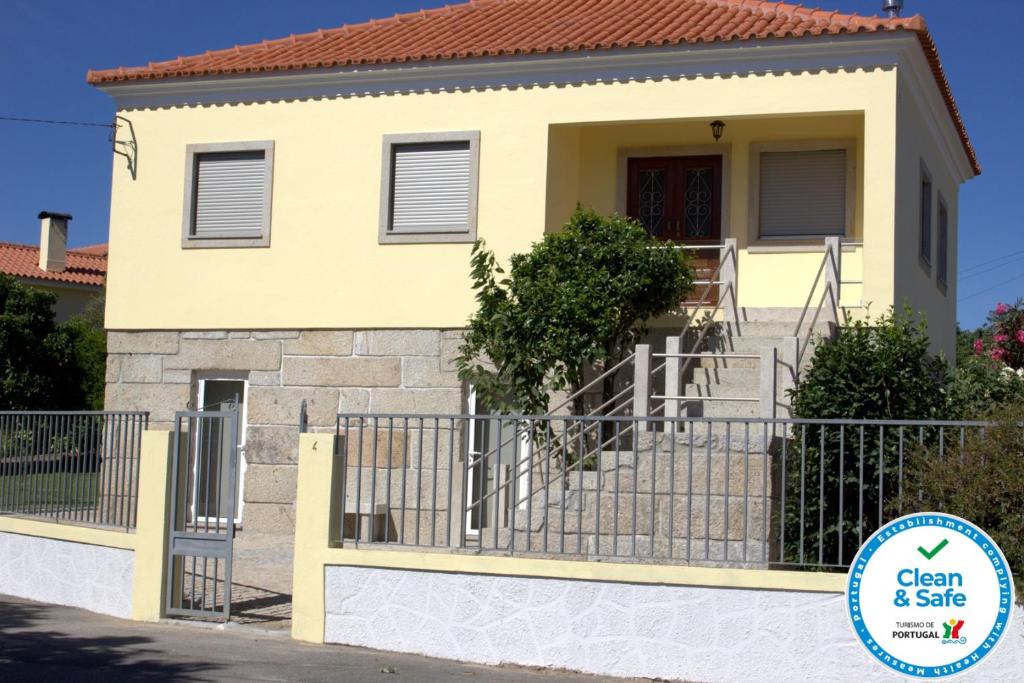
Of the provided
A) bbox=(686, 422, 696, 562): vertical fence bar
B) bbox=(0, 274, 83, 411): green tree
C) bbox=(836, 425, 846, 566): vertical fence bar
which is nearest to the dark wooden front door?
bbox=(686, 422, 696, 562): vertical fence bar

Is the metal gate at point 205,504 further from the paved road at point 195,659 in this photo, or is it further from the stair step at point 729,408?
the stair step at point 729,408

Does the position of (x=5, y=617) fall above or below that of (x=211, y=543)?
below

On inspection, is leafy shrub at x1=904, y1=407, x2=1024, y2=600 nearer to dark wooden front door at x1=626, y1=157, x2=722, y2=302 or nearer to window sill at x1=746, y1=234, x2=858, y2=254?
window sill at x1=746, y1=234, x2=858, y2=254

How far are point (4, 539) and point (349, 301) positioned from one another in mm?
4490

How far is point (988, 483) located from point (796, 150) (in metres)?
7.51

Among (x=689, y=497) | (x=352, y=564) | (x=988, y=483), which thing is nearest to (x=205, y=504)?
(x=352, y=564)

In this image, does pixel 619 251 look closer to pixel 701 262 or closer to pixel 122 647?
pixel 701 262

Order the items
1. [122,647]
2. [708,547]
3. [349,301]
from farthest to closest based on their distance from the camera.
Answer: [349,301] < [122,647] < [708,547]

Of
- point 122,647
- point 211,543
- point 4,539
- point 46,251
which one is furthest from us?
point 46,251

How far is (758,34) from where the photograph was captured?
1334 cm

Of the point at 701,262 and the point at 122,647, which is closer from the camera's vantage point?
the point at 122,647

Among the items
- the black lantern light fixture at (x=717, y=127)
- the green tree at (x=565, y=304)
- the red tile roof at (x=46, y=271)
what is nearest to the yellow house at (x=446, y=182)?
the black lantern light fixture at (x=717, y=127)

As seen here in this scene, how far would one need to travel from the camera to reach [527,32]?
597 inches

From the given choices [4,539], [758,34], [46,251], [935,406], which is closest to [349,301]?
[4,539]
